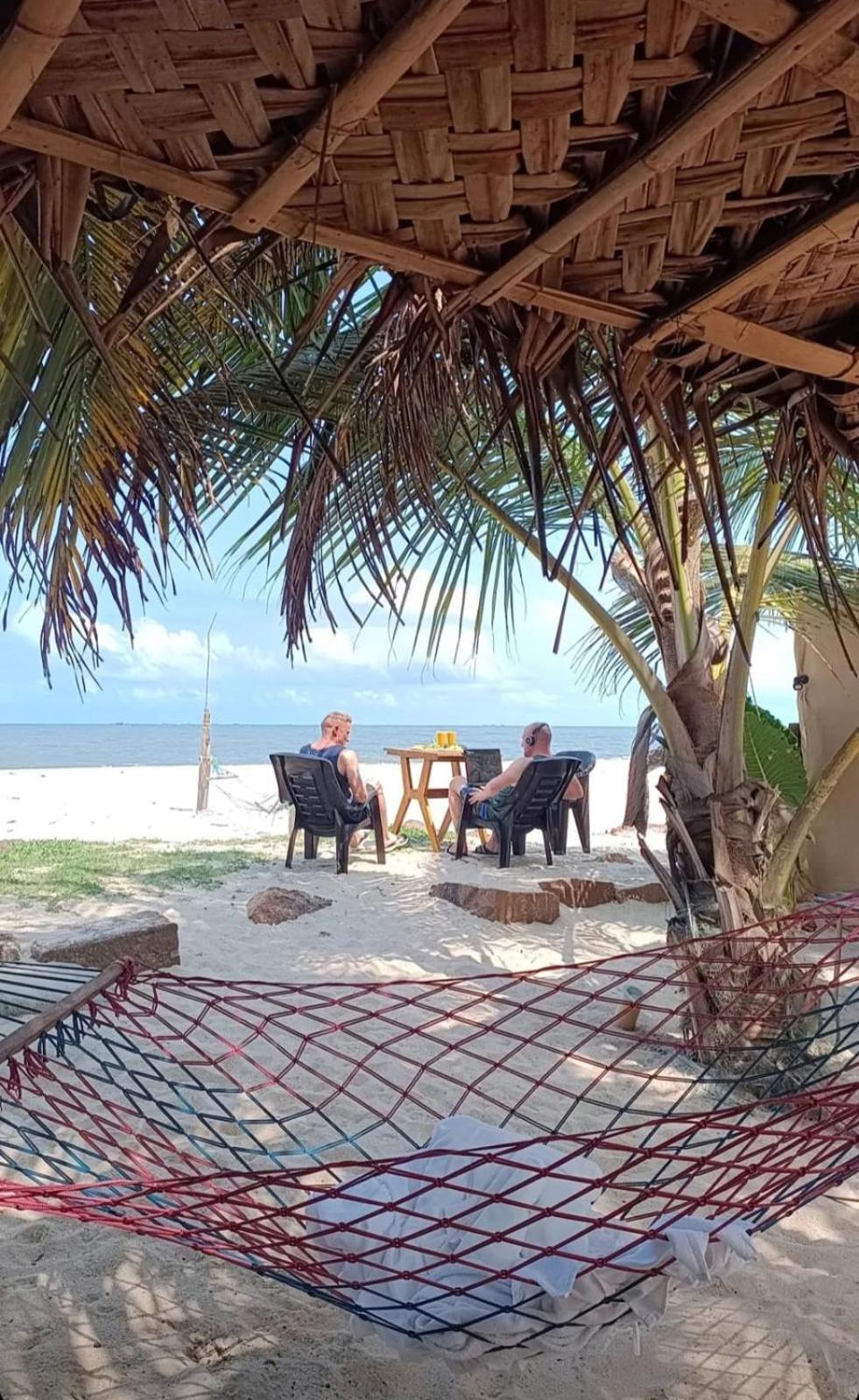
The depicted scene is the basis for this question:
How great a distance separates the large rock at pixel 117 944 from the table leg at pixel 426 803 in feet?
8.90

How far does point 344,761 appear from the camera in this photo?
484 cm

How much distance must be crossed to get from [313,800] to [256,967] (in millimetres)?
1765

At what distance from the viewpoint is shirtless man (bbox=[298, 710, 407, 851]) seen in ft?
15.8

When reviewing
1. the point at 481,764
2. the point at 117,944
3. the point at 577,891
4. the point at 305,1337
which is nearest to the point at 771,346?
the point at 305,1337

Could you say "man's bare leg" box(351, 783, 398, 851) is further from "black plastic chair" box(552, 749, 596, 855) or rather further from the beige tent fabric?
the beige tent fabric

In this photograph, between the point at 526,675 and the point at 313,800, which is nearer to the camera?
the point at 313,800

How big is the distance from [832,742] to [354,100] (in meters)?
4.28

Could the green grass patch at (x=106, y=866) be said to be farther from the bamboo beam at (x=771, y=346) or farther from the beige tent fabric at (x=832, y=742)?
the bamboo beam at (x=771, y=346)

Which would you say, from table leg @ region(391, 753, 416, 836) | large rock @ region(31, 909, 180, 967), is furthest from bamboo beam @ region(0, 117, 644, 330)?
table leg @ region(391, 753, 416, 836)

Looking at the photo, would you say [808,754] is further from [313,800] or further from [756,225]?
[756,225]

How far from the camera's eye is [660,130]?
0.61 metres

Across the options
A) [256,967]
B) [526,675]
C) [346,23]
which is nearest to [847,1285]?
[346,23]

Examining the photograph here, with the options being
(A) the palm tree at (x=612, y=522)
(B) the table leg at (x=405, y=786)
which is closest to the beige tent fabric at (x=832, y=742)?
(A) the palm tree at (x=612, y=522)

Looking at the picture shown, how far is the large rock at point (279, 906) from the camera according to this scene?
12.1 feet
